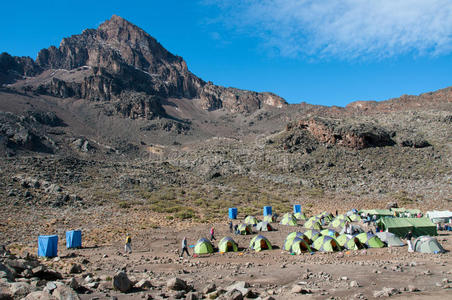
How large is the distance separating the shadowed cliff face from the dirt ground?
115 meters

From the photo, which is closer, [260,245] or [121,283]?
[121,283]

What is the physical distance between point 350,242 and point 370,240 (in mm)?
1187

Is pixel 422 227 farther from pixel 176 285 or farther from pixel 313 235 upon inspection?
pixel 176 285

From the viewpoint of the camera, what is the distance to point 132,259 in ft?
52.1

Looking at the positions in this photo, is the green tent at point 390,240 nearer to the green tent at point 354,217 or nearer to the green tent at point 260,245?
the green tent at point 260,245

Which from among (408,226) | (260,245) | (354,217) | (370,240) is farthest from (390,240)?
(354,217)

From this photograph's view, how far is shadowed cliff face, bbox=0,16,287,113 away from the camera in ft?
429

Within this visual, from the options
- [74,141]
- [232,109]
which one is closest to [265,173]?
[74,141]

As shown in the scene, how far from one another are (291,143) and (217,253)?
45304 mm

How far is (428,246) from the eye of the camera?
575 inches

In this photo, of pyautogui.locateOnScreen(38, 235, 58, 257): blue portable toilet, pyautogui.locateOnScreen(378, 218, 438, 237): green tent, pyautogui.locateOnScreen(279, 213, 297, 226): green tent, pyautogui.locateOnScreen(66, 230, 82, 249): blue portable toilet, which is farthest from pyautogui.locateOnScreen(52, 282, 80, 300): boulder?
pyautogui.locateOnScreen(279, 213, 297, 226): green tent

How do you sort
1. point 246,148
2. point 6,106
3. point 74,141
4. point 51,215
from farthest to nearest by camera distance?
point 6,106, point 74,141, point 246,148, point 51,215

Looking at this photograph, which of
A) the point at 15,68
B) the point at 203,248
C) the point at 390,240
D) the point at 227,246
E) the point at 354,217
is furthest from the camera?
the point at 15,68

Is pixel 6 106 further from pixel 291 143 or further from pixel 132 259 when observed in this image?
pixel 132 259
